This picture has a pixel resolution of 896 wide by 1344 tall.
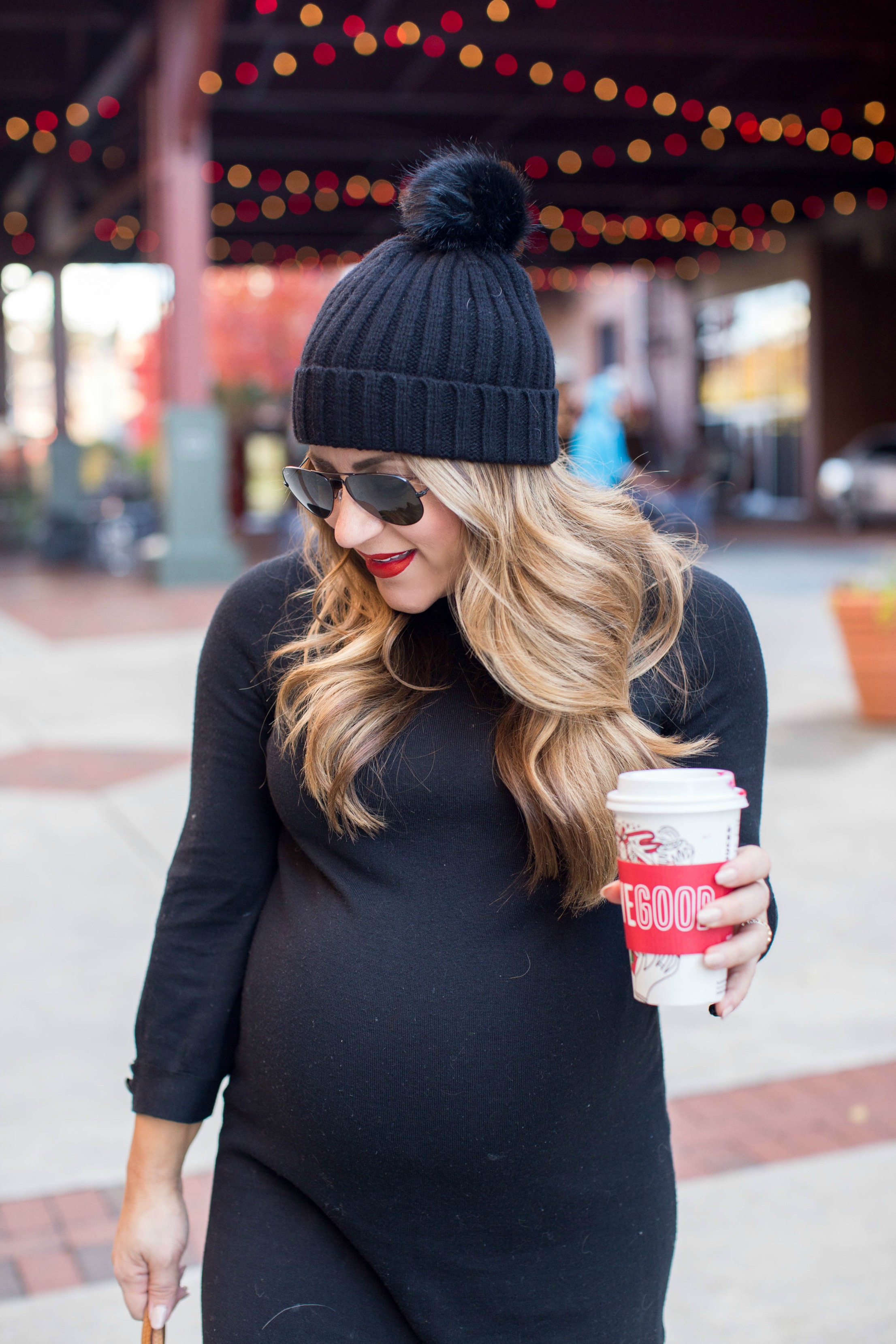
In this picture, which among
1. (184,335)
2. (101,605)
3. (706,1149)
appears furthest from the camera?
(184,335)

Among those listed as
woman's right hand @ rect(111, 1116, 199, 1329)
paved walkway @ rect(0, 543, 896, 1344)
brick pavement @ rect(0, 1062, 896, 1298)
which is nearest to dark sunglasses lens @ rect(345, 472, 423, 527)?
woman's right hand @ rect(111, 1116, 199, 1329)

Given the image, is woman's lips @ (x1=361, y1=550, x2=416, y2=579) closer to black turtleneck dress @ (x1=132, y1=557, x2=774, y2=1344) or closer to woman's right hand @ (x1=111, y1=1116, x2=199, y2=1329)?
black turtleneck dress @ (x1=132, y1=557, x2=774, y2=1344)

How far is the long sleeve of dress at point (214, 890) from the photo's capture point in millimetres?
1673

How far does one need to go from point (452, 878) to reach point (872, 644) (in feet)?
21.1

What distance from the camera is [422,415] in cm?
153

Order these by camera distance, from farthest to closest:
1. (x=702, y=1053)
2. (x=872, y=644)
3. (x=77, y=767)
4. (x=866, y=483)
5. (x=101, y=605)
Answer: (x=866, y=483)
(x=101, y=605)
(x=872, y=644)
(x=77, y=767)
(x=702, y=1053)

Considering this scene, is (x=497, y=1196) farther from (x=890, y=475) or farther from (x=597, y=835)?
(x=890, y=475)

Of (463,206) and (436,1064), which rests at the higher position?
(463,206)

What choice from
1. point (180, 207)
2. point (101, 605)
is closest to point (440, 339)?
point (101, 605)

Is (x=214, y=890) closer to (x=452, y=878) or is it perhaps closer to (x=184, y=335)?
(x=452, y=878)

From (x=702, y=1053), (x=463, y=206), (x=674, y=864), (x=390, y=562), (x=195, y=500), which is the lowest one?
(x=702, y=1053)

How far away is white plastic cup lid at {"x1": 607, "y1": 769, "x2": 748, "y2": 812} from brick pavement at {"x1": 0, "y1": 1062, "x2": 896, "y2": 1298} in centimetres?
200

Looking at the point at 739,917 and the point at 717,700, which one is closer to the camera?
the point at 739,917

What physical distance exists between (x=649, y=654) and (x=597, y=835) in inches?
8.3
